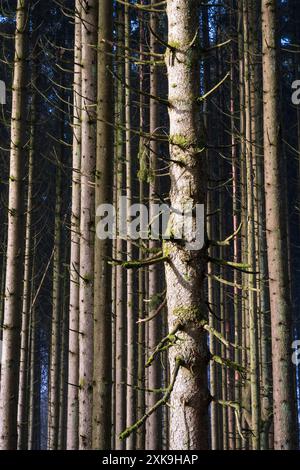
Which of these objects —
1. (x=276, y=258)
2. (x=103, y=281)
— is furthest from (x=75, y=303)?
(x=276, y=258)

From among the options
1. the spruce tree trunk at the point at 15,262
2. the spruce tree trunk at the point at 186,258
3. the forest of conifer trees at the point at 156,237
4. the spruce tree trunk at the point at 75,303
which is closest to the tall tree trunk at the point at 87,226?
the forest of conifer trees at the point at 156,237

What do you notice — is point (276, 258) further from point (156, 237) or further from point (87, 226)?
point (156, 237)

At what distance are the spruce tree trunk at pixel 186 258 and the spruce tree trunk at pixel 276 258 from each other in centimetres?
339

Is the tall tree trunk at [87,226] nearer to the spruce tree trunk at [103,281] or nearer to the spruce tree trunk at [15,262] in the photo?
the spruce tree trunk at [103,281]

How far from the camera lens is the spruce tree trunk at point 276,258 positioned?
22.7 feet

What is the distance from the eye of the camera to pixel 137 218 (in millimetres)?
12055

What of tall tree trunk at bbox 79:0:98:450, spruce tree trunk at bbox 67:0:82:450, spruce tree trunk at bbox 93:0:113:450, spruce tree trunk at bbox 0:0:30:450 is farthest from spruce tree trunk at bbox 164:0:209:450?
spruce tree trunk at bbox 67:0:82:450

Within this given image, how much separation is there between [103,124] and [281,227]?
2367mm

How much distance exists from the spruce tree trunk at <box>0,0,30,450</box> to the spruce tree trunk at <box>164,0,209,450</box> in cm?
333

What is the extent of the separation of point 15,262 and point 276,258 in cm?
286

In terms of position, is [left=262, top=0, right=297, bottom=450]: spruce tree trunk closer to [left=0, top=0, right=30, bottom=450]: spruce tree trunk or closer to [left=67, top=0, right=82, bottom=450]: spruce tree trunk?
[left=67, top=0, right=82, bottom=450]: spruce tree trunk

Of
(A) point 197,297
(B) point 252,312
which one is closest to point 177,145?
(A) point 197,297

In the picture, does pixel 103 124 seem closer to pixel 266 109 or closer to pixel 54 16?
pixel 266 109

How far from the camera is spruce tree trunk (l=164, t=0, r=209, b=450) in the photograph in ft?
12.1
